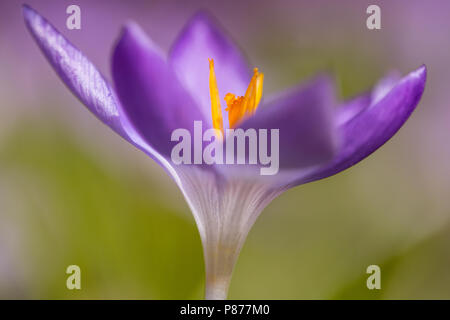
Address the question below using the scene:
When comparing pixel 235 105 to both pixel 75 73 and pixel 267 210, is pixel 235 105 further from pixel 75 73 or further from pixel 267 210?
pixel 267 210

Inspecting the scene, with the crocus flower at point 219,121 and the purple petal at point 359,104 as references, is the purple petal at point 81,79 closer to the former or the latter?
the crocus flower at point 219,121

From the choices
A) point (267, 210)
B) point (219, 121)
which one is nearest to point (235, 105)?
point (219, 121)

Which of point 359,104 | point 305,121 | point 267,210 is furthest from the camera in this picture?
point 267,210

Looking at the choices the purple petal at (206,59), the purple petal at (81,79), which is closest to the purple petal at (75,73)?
the purple petal at (81,79)

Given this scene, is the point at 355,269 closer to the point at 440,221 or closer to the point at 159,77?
the point at 440,221

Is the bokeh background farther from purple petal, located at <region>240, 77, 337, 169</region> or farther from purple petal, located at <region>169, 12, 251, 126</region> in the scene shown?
purple petal, located at <region>240, 77, 337, 169</region>
